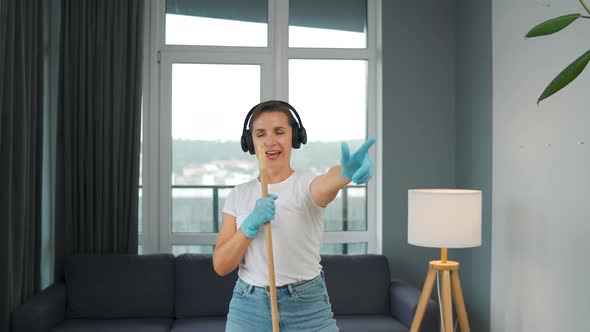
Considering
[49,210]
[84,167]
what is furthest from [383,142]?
[49,210]

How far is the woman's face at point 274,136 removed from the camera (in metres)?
1.80

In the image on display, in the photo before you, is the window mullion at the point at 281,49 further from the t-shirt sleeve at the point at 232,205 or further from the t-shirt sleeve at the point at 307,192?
the t-shirt sleeve at the point at 307,192

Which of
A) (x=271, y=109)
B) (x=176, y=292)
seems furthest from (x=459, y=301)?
(x=271, y=109)

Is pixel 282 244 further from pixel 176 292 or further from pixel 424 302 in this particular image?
pixel 176 292

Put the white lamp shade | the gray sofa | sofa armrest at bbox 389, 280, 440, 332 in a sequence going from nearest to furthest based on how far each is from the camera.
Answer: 1. the white lamp shade
2. sofa armrest at bbox 389, 280, 440, 332
3. the gray sofa

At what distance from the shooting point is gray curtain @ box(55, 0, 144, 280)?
418cm

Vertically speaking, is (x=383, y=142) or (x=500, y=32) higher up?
(x=500, y=32)

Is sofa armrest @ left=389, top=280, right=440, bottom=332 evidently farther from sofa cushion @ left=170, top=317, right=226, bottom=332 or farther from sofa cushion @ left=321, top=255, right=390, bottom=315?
sofa cushion @ left=170, top=317, right=226, bottom=332

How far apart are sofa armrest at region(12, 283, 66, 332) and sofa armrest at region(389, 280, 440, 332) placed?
2018 mm

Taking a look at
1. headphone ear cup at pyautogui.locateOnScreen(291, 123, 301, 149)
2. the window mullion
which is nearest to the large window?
the window mullion

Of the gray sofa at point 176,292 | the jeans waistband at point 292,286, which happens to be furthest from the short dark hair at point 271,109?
the gray sofa at point 176,292

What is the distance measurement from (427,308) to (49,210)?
252 centimetres

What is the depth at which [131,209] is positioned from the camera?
13.8ft

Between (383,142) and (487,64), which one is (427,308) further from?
(487,64)
